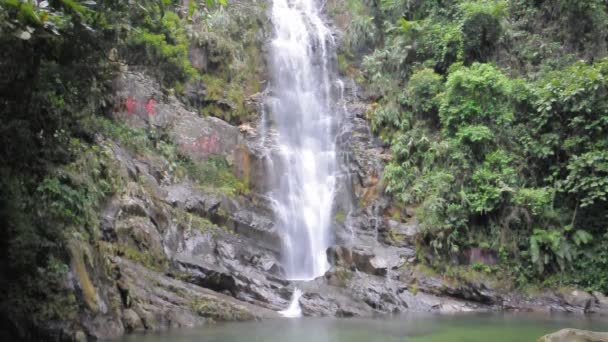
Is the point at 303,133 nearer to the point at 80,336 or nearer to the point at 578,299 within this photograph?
the point at 578,299

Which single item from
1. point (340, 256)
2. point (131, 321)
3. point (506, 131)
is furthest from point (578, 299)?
point (131, 321)

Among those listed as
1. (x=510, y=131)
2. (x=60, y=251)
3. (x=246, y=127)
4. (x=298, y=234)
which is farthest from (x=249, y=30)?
(x=60, y=251)

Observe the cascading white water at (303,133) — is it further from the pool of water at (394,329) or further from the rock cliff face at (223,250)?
the pool of water at (394,329)

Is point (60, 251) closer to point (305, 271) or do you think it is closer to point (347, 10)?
point (305, 271)

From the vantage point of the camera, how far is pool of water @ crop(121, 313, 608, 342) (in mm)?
10547

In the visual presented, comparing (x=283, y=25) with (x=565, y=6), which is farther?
(x=283, y=25)

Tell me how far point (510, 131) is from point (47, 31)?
52.0 feet

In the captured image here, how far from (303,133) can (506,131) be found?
7656mm

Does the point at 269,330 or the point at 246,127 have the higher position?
the point at 246,127

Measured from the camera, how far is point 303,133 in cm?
2106

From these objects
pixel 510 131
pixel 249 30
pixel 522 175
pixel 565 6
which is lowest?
pixel 522 175

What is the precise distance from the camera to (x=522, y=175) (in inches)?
697

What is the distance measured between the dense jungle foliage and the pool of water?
9.72ft

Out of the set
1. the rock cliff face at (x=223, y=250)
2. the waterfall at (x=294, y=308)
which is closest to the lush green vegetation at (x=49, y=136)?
the rock cliff face at (x=223, y=250)
